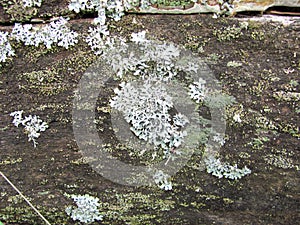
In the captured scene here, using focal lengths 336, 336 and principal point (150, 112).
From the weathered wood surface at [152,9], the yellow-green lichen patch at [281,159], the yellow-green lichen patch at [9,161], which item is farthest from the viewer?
the yellow-green lichen patch at [9,161]

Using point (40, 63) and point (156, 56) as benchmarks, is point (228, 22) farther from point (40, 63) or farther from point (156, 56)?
point (40, 63)

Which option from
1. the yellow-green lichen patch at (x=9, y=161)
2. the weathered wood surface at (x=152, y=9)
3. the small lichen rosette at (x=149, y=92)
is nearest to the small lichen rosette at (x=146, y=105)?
the small lichen rosette at (x=149, y=92)

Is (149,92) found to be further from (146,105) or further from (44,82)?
(44,82)

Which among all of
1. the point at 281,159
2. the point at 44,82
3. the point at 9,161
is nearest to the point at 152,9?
the point at 44,82

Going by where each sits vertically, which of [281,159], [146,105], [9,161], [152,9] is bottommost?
[9,161]

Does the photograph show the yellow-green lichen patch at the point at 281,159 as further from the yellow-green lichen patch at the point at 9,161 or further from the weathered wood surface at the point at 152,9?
the yellow-green lichen patch at the point at 9,161

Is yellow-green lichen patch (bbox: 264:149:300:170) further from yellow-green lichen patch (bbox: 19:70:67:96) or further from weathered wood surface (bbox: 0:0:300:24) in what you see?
yellow-green lichen patch (bbox: 19:70:67:96)

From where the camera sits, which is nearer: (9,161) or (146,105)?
(146,105)

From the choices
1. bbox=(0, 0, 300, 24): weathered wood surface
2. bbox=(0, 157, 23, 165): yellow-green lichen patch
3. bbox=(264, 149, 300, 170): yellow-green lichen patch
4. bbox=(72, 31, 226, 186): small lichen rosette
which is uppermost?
bbox=(0, 0, 300, 24): weathered wood surface

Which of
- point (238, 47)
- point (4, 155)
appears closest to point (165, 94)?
point (238, 47)

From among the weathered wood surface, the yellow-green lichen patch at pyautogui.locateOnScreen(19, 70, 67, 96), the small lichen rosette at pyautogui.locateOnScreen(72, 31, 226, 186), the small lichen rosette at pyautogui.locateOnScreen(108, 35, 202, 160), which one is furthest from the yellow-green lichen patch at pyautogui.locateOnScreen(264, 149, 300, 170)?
the yellow-green lichen patch at pyautogui.locateOnScreen(19, 70, 67, 96)

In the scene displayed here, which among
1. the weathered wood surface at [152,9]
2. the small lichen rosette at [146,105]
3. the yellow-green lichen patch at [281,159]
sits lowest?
the yellow-green lichen patch at [281,159]
